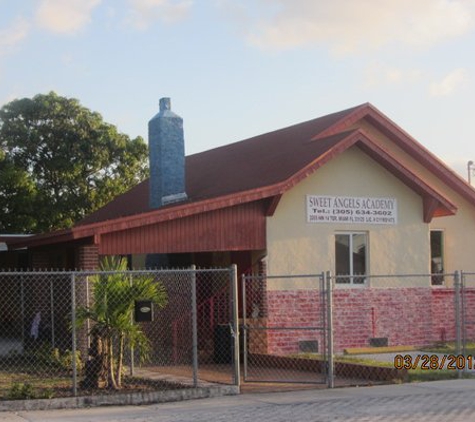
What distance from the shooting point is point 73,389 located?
12.5 metres

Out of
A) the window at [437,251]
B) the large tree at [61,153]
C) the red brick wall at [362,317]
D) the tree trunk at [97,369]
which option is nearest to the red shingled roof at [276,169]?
the window at [437,251]

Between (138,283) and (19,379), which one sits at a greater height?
(138,283)

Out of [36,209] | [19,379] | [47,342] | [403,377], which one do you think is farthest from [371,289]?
[36,209]

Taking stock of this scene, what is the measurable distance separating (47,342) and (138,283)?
512cm

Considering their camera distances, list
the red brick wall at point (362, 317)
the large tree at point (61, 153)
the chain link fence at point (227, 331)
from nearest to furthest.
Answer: the chain link fence at point (227, 331)
the red brick wall at point (362, 317)
the large tree at point (61, 153)

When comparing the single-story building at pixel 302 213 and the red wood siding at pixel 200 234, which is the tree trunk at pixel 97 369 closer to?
the single-story building at pixel 302 213

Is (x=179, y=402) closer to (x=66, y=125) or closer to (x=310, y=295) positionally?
(x=310, y=295)

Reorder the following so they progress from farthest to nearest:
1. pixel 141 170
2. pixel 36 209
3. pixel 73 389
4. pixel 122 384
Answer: pixel 141 170 → pixel 36 209 → pixel 122 384 → pixel 73 389

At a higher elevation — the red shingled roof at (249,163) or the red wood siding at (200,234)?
the red shingled roof at (249,163)

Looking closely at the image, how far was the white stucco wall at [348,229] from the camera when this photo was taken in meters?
18.8

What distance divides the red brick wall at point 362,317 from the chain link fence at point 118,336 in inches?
45.2

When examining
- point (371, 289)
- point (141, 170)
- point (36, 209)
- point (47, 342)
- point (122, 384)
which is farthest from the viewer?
point (141, 170)

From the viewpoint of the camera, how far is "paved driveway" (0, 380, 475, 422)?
11250mm

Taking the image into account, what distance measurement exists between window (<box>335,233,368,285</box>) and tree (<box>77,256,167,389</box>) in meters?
6.79
